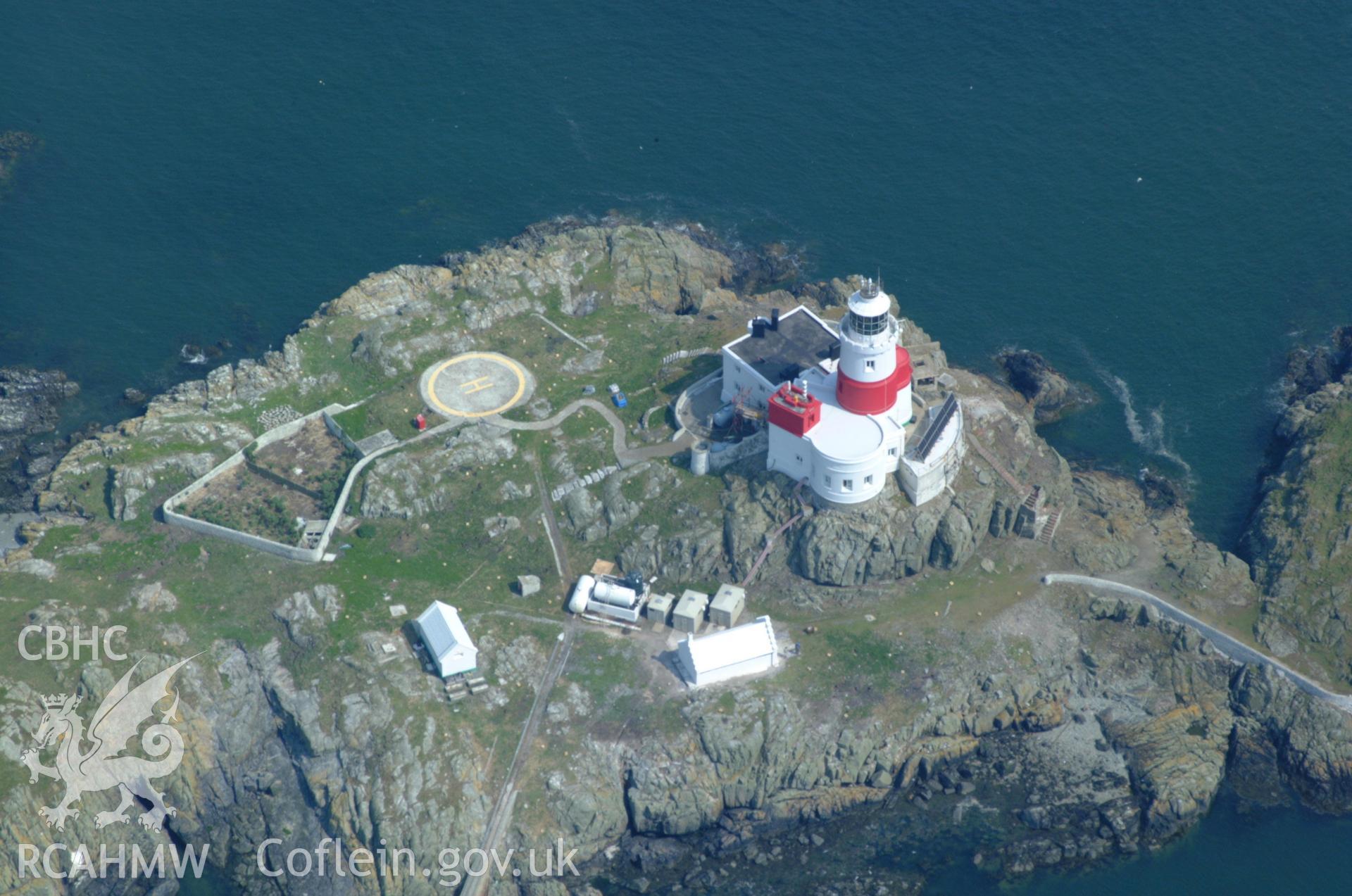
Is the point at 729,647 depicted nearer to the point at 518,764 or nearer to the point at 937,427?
the point at 518,764

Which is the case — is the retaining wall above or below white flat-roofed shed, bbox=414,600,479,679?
above

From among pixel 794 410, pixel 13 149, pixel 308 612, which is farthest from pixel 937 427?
pixel 13 149

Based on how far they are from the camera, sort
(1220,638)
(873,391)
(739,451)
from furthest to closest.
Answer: (739,451) → (1220,638) → (873,391)

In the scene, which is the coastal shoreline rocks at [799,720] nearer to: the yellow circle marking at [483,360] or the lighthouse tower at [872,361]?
the yellow circle marking at [483,360]

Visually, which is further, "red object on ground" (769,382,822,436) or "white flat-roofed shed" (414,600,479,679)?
"red object on ground" (769,382,822,436)

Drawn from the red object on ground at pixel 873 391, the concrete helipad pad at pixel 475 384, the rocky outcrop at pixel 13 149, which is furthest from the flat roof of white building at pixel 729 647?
the rocky outcrop at pixel 13 149

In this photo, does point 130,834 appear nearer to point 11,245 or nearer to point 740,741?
point 740,741

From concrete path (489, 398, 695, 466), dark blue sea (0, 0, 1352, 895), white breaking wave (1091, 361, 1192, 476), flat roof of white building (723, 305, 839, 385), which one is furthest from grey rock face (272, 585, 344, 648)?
white breaking wave (1091, 361, 1192, 476)

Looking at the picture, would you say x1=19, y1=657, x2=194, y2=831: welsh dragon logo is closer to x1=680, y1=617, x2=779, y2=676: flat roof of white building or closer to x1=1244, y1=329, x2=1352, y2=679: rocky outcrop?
x1=680, y1=617, x2=779, y2=676: flat roof of white building
